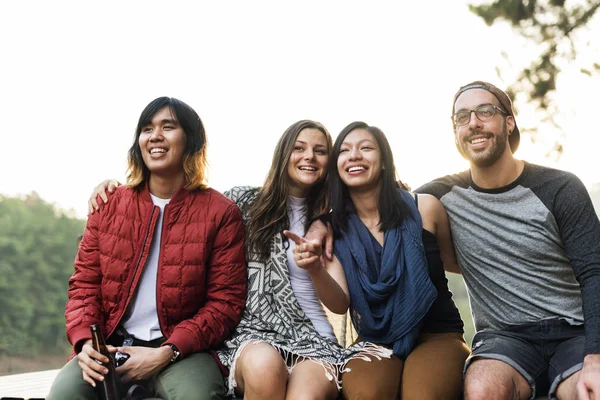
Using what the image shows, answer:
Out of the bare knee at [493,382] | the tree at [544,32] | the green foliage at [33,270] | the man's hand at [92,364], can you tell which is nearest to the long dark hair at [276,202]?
the man's hand at [92,364]

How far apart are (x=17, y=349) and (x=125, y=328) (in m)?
10.1

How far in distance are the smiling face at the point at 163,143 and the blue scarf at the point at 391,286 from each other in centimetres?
90

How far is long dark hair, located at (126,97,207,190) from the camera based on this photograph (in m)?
3.29

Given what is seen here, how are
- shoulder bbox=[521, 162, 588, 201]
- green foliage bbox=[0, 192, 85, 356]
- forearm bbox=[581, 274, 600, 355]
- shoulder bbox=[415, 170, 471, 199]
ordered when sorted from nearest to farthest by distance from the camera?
forearm bbox=[581, 274, 600, 355], shoulder bbox=[521, 162, 588, 201], shoulder bbox=[415, 170, 471, 199], green foliage bbox=[0, 192, 85, 356]

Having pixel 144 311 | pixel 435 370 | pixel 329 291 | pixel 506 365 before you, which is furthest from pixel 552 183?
pixel 144 311

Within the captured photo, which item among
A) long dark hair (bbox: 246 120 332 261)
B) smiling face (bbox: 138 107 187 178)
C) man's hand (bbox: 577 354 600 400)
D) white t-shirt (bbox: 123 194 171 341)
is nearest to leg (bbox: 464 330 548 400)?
man's hand (bbox: 577 354 600 400)

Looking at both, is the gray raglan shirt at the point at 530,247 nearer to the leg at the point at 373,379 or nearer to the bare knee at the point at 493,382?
the bare knee at the point at 493,382

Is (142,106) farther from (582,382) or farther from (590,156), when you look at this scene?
(590,156)

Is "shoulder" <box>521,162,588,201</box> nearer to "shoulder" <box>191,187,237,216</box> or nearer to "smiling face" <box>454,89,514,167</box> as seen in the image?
"smiling face" <box>454,89,514,167</box>

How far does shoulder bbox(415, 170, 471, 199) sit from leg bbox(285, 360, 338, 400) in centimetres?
102

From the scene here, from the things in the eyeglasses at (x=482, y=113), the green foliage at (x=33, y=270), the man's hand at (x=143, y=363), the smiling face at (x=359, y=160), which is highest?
the eyeglasses at (x=482, y=113)

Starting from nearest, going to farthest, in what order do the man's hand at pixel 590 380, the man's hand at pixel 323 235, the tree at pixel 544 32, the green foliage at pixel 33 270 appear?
the man's hand at pixel 590 380
the man's hand at pixel 323 235
the tree at pixel 544 32
the green foliage at pixel 33 270

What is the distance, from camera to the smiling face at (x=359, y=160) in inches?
124

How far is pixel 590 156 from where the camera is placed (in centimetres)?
711
